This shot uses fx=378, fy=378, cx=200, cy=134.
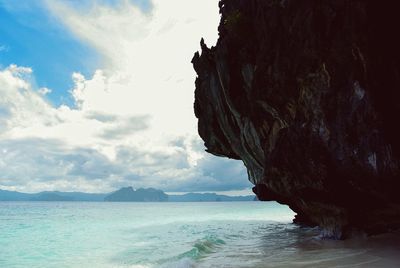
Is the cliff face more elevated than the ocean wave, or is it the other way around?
the cliff face

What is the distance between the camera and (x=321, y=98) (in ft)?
42.4

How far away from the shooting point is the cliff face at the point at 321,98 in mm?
11227

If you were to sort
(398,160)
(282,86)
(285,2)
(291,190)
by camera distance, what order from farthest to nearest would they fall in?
(291,190)
(282,86)
(285,2)
(398,160)

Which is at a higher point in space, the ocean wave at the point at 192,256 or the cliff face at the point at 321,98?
the cliff face at the point at 321,98

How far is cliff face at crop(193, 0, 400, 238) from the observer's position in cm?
1123

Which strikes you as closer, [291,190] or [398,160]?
[398,160]

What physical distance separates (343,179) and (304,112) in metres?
2.93

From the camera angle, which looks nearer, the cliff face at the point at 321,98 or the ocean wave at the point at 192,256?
the cliff face at the point at 321,98

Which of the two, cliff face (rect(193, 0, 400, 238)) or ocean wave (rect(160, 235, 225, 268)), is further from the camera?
ocean wave (rect(160, 235, 225, 268))

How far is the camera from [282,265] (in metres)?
12.1

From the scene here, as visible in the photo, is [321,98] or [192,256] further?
[192,256]

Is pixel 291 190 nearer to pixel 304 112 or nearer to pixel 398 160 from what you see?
pixel 304 112

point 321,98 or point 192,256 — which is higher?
point 321,98

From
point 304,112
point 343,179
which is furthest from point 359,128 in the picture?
point 304,112
